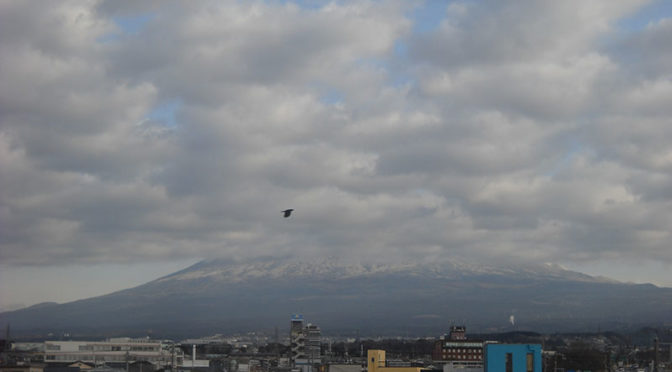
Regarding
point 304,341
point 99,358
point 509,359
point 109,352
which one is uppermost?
point 509,359

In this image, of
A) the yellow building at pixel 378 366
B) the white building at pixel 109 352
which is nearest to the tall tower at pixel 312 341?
the white building at pixel 109 352

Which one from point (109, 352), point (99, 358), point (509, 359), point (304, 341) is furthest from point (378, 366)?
point (304, 341)

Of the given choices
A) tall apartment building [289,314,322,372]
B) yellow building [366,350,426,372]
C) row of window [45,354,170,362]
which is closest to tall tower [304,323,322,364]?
tall apartment building [289,314,322,372]

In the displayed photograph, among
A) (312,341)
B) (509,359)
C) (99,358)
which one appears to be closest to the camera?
(509,359)

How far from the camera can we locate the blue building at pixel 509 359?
54.9 meters

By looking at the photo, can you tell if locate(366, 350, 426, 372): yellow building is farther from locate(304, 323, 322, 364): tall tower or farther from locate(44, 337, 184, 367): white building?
locate(304, 323, 322, 364): tall tower

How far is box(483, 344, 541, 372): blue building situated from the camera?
54875 millimetres

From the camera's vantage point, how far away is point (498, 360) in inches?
2163

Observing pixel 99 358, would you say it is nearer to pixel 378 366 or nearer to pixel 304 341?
pixel 304 341

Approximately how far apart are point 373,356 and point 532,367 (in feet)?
37.2

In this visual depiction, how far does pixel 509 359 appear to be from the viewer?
55031 millimetres

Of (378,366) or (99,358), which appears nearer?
(378,366)

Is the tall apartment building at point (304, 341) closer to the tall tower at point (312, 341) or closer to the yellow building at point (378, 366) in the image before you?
the tall tower at point (312, 341)

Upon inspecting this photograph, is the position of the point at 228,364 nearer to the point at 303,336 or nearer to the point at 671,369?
the point at 303,336
